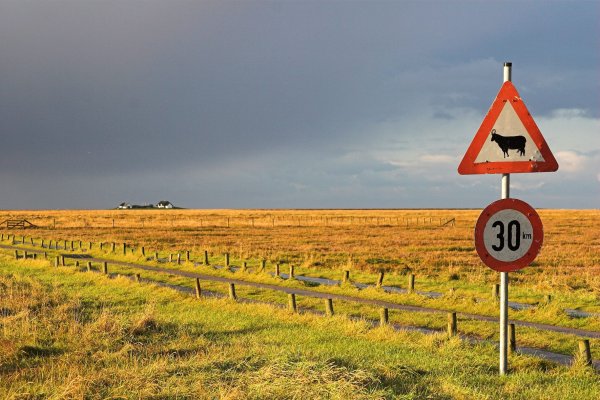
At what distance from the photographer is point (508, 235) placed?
6.26m

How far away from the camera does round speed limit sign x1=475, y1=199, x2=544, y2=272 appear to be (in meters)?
6.20

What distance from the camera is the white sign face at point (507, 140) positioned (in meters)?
6.20

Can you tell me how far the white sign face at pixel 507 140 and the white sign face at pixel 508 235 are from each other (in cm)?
64

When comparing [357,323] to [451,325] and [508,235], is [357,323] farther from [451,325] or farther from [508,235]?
[508,235]

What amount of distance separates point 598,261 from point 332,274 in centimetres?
1850

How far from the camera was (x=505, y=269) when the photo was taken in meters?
6.22

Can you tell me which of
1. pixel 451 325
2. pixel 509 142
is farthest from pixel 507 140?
pixel 451 325

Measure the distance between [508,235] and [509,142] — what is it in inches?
42.5

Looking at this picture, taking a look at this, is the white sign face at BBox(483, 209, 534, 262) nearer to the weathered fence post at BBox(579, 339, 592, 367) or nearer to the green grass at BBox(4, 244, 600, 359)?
the weathered fence post at BBox(579, 339, 592, 367)

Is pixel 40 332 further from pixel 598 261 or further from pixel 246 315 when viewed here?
pixel 598 261

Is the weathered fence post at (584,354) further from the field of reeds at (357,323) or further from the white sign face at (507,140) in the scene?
the white sign face at (507,140)

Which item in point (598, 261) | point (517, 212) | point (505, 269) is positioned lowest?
point (598, 261)

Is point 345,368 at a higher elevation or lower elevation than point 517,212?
lower

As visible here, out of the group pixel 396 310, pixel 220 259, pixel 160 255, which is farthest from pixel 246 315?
pixel 160 255
